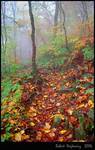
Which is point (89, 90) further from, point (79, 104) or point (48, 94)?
point (48, 94)

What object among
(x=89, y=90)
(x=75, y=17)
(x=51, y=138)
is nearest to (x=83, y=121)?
(x=51, y=138)

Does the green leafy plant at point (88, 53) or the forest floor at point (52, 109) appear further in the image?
the green leafy plant at point (88, 53)

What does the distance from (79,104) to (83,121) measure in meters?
1.34

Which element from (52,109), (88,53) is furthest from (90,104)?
(88,53)

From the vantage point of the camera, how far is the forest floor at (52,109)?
22.5 feet

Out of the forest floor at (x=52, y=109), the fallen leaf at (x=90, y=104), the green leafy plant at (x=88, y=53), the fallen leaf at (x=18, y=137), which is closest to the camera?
the fallen leaf at (x=18, y=137)

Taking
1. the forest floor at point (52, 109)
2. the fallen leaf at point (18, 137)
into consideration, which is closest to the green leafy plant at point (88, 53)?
the forest floor at point (52, 109)

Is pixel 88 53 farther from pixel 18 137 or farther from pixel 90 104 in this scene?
pixel 18 137

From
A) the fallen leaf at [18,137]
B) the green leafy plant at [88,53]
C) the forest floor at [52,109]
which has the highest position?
the green leafy plant at [88,53]

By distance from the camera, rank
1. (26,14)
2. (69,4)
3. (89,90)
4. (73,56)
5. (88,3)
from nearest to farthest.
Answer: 1. (89,90)
2. (73,56)
3. (88,3)
4. (69,4)
5. (26,14)

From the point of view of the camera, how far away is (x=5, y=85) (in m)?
10.8

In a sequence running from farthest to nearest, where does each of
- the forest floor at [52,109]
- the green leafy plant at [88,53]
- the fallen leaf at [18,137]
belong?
the green leafy plant at [88,53], the forest floor at [52,109], the fallen leaf at [18,137]

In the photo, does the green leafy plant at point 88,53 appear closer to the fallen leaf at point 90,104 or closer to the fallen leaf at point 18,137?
the fallen leaf at point 90,104

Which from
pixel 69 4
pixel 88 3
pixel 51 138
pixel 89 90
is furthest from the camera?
pixel 69 4
